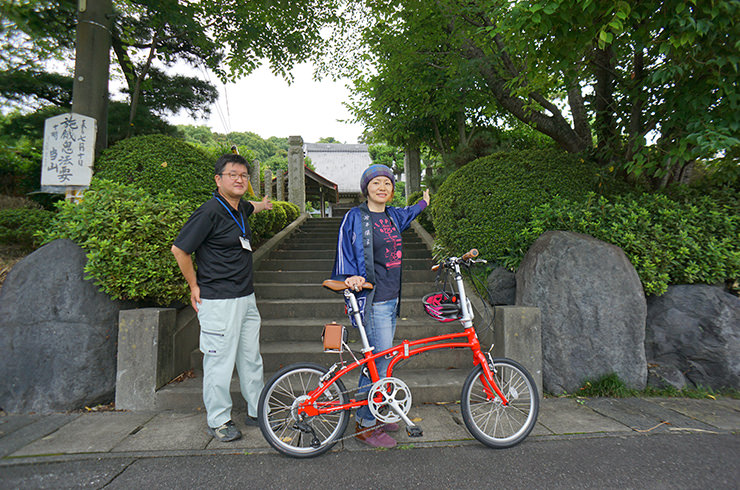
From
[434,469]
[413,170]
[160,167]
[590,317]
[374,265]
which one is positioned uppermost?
[413,170]

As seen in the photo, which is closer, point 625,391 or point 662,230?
point 625,391

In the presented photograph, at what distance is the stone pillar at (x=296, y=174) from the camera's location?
1338 cm

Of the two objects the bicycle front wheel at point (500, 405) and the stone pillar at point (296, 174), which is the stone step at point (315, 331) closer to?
the bicycle front wheel at point (500, 405)

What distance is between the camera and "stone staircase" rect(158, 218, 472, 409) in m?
3.57

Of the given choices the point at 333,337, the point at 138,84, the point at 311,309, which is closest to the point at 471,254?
the point at 333,337

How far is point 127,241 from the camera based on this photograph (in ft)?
11.5

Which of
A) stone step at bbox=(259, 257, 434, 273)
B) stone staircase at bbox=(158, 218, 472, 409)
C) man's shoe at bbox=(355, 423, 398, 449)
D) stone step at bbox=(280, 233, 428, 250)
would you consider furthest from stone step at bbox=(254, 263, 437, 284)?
man's shoe at bbox=(355, 423, 398, 449)

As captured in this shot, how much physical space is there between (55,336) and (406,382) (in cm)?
342

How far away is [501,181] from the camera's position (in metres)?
4.78

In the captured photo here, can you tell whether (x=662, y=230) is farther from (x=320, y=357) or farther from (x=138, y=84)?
(x=138, y=84)

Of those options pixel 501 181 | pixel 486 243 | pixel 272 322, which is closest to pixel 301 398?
pixel 272 322

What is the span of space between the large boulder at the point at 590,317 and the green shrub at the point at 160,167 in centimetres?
445

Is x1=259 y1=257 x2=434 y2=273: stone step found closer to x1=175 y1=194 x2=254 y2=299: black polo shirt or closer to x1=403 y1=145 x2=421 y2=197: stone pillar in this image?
x1=175 y1=194 x2=254 y2=299: black polo shirt

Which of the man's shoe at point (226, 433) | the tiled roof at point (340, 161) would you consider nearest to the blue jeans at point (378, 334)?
the man's shoe at point (226, 433)
